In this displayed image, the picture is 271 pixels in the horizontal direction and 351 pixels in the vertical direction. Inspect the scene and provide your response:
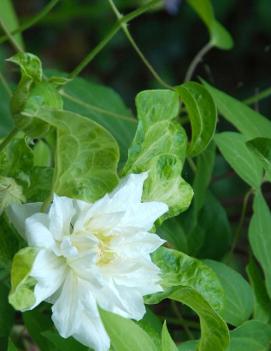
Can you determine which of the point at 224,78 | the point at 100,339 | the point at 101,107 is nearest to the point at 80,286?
the point at 100,339

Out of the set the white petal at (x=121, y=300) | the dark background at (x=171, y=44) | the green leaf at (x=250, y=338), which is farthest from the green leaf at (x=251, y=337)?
the dark background at (x=171, y=44)

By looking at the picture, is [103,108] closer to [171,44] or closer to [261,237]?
[261,237]

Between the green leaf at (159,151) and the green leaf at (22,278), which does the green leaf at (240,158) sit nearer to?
the green leaf at (159,151)

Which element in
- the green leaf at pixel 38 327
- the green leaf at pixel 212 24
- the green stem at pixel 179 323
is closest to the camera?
the green leaf at pixel 38 327

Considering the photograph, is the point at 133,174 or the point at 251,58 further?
the point at 251,58

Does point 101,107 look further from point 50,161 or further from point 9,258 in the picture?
point 9,258

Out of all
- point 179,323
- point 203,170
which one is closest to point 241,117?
point 203,170
